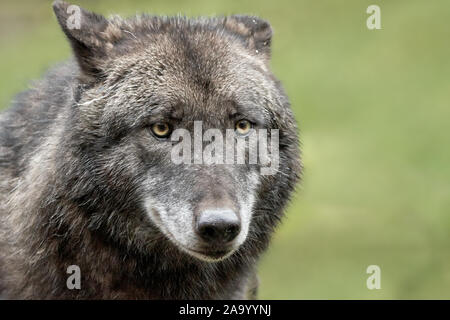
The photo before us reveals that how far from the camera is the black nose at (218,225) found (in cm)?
610

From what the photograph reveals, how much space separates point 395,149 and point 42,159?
12.0 m

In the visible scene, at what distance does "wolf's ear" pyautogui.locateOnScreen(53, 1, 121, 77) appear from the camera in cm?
682

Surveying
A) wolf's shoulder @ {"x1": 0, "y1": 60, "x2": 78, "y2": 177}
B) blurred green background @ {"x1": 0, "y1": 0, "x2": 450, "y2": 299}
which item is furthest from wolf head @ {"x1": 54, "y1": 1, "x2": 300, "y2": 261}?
blurred green background @ {"x1": 0, "y1": 0, "x2": 450, "y2": 299}

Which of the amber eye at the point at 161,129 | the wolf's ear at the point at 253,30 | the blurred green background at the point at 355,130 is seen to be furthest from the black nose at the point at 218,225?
the blurred green background at the point at 355,130

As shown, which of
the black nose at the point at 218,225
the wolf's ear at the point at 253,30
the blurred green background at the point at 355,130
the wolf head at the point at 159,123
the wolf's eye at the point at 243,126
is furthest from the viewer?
the blurred green background at the point at 355,130

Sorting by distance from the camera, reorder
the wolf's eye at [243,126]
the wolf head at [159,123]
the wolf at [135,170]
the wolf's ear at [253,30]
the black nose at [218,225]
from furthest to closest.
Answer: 1. the wolf's ear at [253,30]
2. the wolf's eye at [243,126]
3. the wolf at [135,170]
4. the wolf head at [159,123]
5. the black nose at [218,225]

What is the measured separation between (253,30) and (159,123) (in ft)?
4.92

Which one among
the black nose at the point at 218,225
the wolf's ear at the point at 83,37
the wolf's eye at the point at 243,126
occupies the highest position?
the wolf's ear at the point at 83,37

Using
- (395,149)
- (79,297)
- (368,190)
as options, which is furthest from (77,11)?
(395,149)

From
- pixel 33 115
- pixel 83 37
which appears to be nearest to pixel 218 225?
pixel 83 37

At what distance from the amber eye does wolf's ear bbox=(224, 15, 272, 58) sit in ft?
4.03

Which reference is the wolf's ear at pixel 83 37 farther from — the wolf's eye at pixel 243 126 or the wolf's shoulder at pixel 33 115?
the wolf's eye at pixel 243 126

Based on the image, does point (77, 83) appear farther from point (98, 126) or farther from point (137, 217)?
point (137, 217)

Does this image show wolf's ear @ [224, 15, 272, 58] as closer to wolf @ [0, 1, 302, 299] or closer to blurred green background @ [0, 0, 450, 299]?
wolf @ [0, 1, 302, 299]
